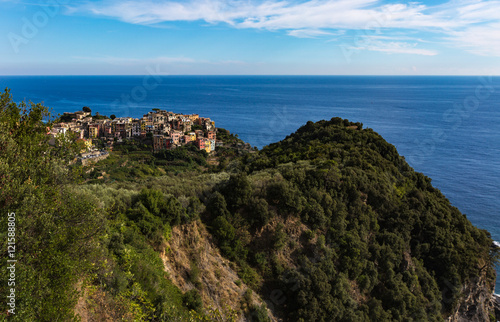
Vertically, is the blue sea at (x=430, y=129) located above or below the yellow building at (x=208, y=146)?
above

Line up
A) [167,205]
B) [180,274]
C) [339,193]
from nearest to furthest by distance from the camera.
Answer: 1. [180,274]
2. [167,205]
3. [339,193]

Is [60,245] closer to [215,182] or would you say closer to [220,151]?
[215,182]

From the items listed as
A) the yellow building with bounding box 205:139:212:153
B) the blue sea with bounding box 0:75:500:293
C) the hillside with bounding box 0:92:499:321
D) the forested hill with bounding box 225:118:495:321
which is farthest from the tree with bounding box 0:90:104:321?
the yellow building with bounding box 205:139:212:153

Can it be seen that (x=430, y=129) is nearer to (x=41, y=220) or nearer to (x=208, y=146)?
(x=208, y=146)

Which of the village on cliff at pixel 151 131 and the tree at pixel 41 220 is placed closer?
the tree at pixel 41 220

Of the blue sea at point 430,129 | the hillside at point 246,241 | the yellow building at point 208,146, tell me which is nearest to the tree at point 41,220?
the hillside at point 246,241

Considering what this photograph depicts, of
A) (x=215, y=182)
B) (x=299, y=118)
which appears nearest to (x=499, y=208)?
(x=215, y=182)

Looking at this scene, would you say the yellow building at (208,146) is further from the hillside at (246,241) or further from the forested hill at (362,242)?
the forested hill at (362,242)

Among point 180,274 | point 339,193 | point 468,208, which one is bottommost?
point 468,208

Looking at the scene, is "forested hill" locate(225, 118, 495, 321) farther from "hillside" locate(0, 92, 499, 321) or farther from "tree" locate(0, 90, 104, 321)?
"tree" locate(0, 90, 104, 321)
